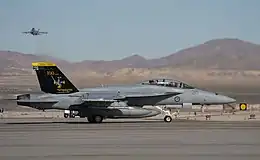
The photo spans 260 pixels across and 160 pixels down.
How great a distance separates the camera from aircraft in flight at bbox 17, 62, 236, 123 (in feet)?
120

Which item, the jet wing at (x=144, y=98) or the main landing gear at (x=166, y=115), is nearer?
the main landing gear at (x=166, y=115)

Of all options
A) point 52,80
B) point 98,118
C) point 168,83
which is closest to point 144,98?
point 168,83

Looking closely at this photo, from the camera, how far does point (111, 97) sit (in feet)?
123

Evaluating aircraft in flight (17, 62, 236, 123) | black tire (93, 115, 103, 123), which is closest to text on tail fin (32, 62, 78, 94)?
aircraft in flight (17, 62, 236, 123)

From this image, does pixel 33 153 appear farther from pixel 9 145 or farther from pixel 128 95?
pixel 128 95

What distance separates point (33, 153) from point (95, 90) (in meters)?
21.2

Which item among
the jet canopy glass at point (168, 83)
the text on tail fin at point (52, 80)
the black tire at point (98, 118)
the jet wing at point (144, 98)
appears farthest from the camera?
the jet canopy glass at point (168, 83)

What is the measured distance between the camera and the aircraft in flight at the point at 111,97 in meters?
36.7

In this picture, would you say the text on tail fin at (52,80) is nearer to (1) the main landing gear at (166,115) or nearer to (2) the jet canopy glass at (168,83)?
(2) the jet canopy glass at (168,83)

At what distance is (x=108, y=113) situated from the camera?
1446 inches

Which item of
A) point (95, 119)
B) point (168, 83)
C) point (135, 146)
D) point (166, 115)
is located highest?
point (168, 83)

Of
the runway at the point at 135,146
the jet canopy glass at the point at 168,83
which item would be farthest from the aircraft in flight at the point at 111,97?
the runway at the point at 135,146

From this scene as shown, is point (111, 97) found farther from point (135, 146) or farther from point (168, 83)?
point (135, 146)

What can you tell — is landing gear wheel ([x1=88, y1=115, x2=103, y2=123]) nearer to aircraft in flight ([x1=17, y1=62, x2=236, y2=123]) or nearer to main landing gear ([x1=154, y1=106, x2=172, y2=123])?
aircraft in flight ([x1=17, y1=62, x2=236, y2=123])
